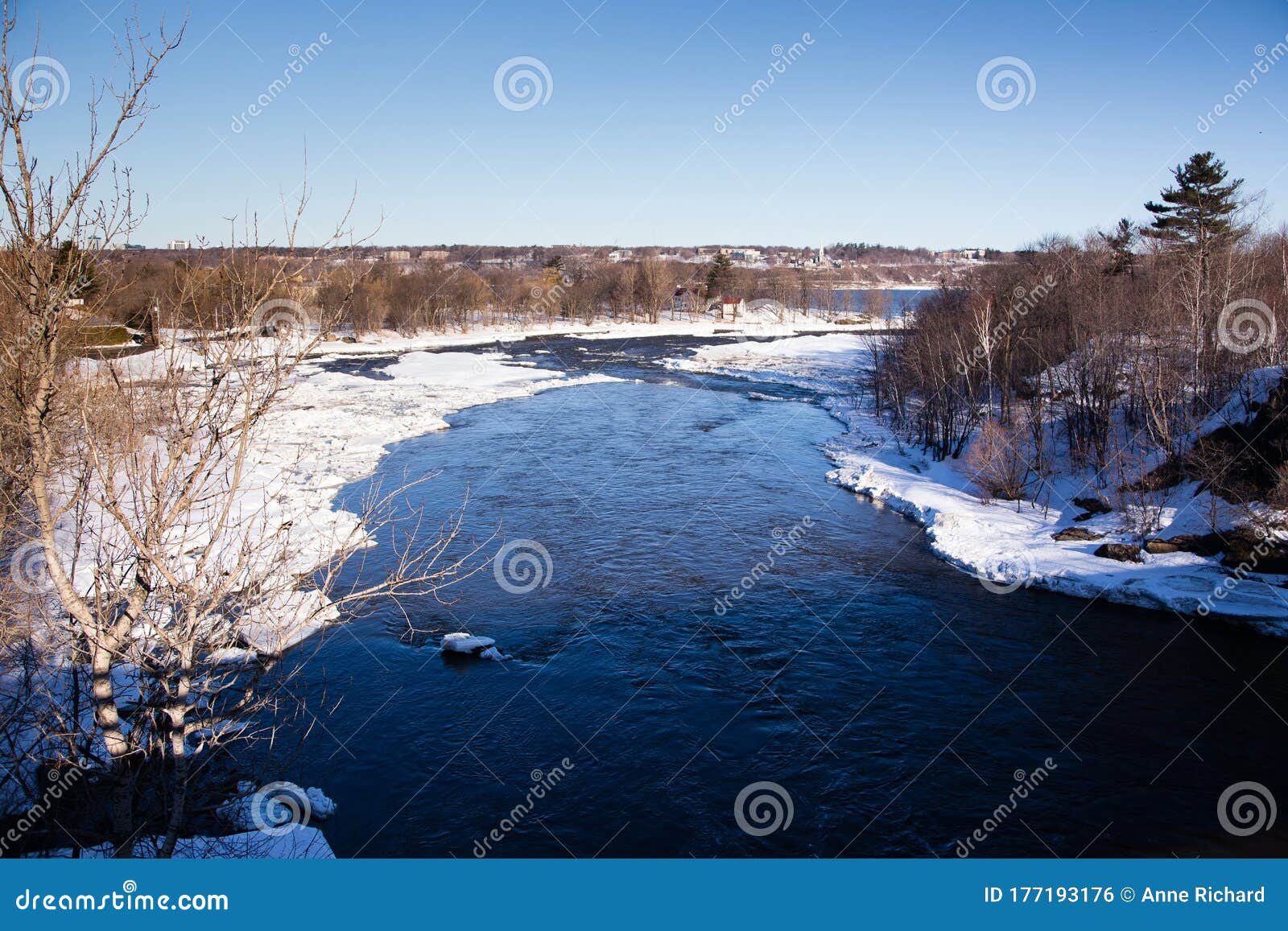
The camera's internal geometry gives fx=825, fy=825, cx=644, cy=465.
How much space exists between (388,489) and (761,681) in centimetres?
1488

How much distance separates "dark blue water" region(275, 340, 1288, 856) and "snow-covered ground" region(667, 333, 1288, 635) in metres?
0.66

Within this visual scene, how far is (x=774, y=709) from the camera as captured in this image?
1378cm

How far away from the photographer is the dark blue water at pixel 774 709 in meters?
10.9

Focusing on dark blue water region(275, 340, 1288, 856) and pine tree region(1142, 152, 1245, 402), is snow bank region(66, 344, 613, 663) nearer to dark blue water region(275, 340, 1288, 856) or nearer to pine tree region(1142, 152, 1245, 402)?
dark blue water region(275, 340, 1288, 856)

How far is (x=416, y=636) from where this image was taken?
1622 centimetres

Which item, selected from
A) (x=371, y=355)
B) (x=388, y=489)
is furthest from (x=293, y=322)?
(x=371, y=355)

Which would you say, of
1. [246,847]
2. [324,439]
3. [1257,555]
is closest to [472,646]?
[246,847]

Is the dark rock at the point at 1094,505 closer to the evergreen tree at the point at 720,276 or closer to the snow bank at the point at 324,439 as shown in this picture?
the snow bank at the point at 324,439

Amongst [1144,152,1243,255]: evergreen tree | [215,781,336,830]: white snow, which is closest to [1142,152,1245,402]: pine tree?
[1144,152,1243,255]: evergreen tree

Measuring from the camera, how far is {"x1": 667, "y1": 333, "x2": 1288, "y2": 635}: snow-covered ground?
18.5 metres

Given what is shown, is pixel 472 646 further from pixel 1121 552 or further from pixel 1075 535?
pixel 1075 535

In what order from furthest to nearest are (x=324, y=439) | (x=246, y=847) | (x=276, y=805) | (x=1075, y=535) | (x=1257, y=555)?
(x=324, y=439)
(x=1075, y=535)
(x=1257, y=555)
(x=276, y=805)
(x=246, y=847)

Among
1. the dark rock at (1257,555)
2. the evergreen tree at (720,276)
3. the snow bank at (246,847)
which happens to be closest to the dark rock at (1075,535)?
the dark rock at (1257,555)

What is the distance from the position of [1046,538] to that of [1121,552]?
214cm
